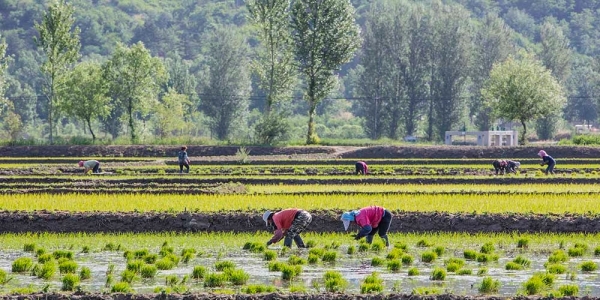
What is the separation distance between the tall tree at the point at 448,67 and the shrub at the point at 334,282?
101319 millimetres

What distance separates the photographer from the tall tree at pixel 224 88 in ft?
452

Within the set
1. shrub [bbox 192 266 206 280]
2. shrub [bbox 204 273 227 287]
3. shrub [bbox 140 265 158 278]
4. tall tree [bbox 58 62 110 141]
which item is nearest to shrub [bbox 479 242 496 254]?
shrub [bbox 192 266 206 280]

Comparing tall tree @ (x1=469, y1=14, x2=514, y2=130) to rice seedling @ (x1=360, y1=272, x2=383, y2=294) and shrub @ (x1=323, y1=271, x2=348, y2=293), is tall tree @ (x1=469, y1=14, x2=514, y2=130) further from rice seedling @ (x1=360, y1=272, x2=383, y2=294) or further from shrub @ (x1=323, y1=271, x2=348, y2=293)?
rice seedling @ (x1=360, y1=272, x2=383, y2=294)

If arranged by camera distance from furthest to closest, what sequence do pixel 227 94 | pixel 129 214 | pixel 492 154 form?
pixel 227 94, pixel 492 154, pixel 129 214

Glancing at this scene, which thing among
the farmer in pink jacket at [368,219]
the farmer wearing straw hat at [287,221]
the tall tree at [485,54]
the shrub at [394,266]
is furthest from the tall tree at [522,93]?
the shrub at [394,266]

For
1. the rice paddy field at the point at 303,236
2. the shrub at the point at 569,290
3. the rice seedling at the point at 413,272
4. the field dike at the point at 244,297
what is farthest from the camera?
the rice seedling at the point at 413,272

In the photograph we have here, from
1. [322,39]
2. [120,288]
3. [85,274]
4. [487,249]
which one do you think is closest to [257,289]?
[120,288]

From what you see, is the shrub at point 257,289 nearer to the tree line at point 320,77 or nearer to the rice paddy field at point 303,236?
the rice paddy field at point 303,236

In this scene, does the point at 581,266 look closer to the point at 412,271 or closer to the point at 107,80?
the point at 412,271

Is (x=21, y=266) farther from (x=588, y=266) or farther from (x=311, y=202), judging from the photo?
(x=311, y=202)

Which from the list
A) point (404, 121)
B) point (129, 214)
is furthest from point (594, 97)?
point (129, 214)

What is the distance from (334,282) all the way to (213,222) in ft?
41.7

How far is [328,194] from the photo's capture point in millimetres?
43125

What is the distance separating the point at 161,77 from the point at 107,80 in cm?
1137
